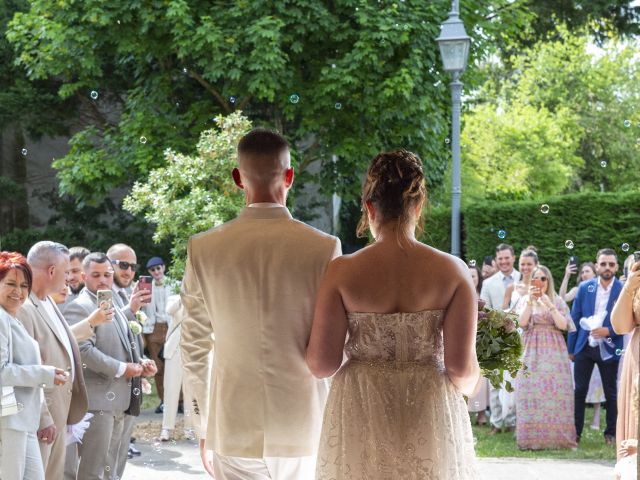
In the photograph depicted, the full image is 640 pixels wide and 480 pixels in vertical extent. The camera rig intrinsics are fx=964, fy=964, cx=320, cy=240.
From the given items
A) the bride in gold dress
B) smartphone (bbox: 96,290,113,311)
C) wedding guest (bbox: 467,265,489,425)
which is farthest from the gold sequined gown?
wedding guest (bbox: 467,265,489,425)

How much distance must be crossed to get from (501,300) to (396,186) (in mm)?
7042

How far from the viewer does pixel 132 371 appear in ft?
18.4

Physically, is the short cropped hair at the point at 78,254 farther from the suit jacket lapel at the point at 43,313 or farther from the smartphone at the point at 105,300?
the suit jacket lapel at the point at 43,313

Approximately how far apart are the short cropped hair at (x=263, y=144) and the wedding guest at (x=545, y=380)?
236 inches

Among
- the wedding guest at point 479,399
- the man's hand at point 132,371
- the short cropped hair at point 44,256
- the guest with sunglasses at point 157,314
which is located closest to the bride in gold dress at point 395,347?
the short cropped hair at point 44,256

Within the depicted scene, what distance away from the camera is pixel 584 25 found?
2211 cm

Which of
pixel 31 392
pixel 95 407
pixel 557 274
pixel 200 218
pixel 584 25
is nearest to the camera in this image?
pixel 31 392

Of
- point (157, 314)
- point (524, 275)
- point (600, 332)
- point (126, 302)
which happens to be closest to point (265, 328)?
point (126, 302)

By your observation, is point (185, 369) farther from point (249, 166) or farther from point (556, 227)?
point (556, 227)

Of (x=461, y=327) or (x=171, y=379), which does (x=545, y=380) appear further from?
(x=461, y=327)

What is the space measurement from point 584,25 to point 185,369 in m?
20.7

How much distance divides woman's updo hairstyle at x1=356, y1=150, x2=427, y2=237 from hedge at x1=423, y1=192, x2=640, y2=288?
32.2 feet

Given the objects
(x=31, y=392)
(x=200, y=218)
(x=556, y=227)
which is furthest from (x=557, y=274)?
(x=31, y=392)

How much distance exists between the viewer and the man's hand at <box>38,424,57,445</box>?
4586mm
